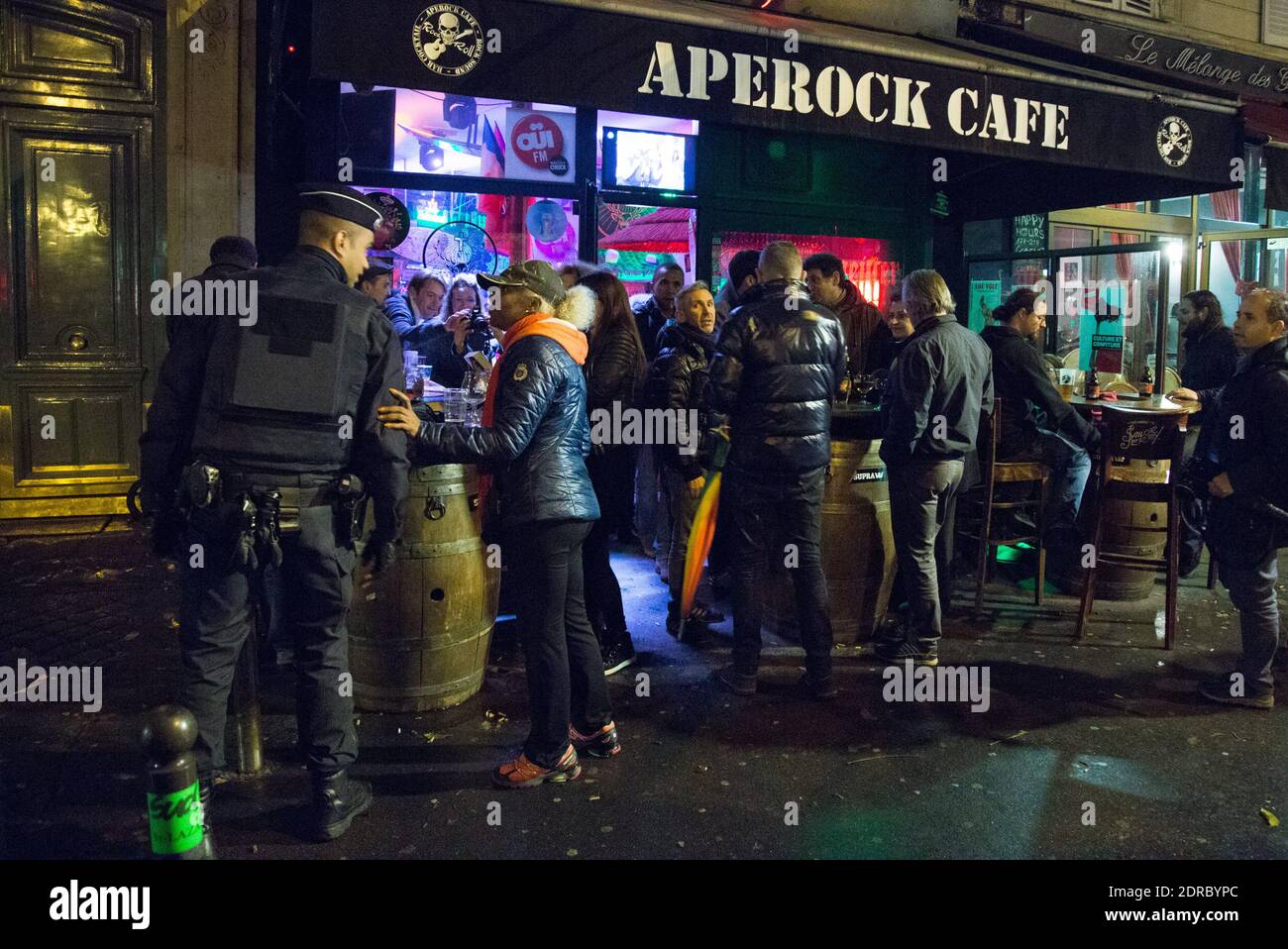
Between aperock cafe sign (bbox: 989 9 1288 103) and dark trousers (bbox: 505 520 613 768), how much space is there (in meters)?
8.71

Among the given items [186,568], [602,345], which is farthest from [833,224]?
[186,568]

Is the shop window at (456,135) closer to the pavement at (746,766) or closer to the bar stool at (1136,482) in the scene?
the pavement at (746,766)

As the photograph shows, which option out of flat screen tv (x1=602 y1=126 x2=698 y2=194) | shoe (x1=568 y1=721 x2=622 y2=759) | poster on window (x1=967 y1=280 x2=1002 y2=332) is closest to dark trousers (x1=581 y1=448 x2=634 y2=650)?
shoe (x1=568 y1=721 x2=622 y2=759)

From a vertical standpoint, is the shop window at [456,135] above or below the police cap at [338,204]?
above

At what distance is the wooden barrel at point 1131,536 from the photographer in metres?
6.59

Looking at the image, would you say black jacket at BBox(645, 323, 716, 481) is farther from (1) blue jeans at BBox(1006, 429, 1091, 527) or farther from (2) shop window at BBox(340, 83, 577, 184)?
(2) shop window at BBox(340, 83, 577, 184)

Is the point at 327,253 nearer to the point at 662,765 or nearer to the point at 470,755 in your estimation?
the point at 470,755

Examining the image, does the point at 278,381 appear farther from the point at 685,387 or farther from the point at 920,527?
the point at 920,527

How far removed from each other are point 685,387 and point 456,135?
12.9 feet

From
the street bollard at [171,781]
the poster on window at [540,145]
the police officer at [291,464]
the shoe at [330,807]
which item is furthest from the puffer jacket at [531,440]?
the poster on window at [540,145]

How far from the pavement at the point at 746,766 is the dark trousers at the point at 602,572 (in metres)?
Answer: 0.29

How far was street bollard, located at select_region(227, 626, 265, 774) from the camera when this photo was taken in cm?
392
